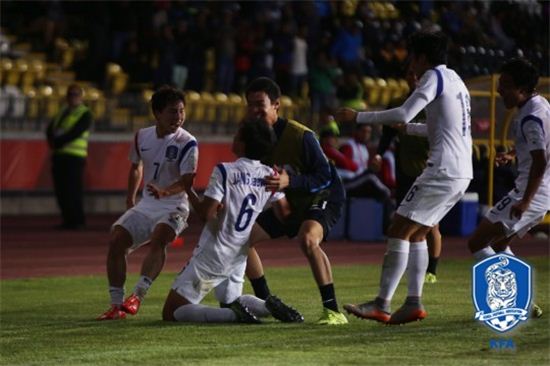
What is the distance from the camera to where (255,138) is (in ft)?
37.6

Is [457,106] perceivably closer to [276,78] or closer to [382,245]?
[382,245]

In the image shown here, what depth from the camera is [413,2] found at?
37188 mm

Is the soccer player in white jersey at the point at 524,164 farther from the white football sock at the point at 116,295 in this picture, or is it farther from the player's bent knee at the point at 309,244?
the white football sock at the point at 116,295

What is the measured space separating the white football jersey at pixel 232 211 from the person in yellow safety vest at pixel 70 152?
11.8 m

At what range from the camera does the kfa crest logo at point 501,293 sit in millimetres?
10758

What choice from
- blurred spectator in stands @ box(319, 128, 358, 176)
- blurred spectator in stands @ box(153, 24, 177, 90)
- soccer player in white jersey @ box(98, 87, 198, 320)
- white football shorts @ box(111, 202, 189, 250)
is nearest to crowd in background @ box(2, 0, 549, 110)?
blurred spectator in stands @ box(153, 24, 177, 90)

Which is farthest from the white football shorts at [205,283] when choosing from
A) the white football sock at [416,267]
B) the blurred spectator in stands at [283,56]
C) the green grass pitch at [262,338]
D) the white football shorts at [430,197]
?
the blurred spectator in stands at [283,56]

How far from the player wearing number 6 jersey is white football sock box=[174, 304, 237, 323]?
6.69 ft

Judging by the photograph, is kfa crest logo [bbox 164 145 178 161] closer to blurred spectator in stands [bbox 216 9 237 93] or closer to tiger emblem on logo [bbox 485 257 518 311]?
tiger emblem on logo [bbox 485 257 518 311]

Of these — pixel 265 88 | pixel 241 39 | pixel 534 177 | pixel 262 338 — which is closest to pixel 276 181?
pixel 265 88

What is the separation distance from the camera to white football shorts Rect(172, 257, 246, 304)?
38.5 ft

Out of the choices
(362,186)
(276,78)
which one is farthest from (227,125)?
(362,186)

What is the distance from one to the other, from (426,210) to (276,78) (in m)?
20.5

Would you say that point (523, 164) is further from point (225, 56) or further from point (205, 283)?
point (225, 56)
